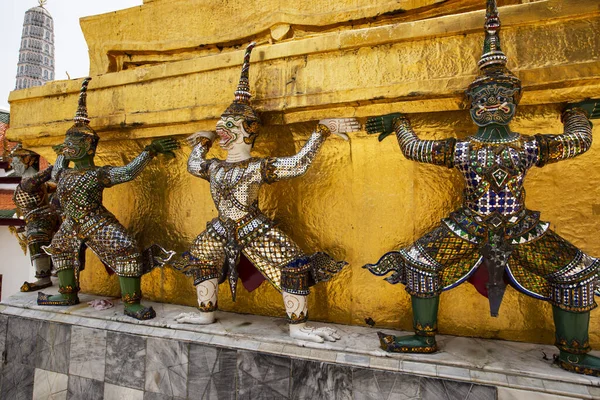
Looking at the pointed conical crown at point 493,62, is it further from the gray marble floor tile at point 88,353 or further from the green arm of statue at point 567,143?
the gray marble floor tile at point 88,353

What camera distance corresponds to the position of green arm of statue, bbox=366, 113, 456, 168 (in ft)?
6.59

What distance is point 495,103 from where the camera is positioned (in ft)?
6.29

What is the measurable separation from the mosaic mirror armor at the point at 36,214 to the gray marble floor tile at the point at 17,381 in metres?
0.86

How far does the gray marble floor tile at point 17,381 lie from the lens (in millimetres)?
2873

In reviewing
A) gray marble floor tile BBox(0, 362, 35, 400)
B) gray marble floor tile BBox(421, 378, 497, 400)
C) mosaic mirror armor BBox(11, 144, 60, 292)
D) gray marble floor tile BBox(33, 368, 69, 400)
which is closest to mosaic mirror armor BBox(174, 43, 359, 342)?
gray marble floor tile BBox(421, 378, 497, 400)

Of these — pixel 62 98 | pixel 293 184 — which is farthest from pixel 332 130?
pixel 62 98

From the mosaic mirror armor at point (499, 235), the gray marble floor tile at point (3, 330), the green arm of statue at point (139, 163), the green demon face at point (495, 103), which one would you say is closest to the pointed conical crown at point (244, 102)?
the green arm of statue at point (139, 163)

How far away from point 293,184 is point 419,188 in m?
0.89

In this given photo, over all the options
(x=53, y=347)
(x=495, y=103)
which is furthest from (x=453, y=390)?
(x=53, y=347)

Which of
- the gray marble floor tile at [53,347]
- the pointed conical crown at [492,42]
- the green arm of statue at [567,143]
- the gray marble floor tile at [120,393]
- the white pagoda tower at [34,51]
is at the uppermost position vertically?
the white pagoda tower at [34,51]

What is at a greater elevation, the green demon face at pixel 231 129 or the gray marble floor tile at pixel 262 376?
the green demon face at pixel 231 129

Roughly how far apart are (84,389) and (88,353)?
0.26 meters

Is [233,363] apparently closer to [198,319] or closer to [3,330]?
[198,319]

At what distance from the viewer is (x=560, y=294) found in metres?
1.88
